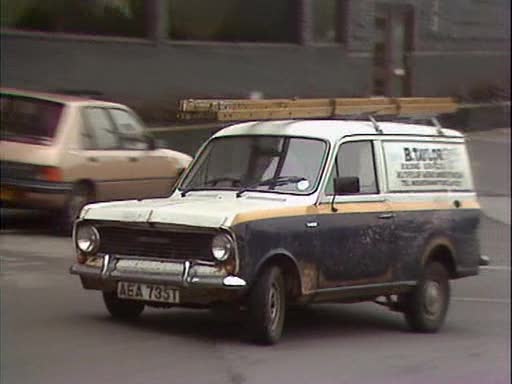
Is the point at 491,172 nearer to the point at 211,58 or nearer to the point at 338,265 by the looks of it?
the point at 211,58

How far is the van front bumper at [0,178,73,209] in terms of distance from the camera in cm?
821

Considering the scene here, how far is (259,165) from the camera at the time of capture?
30.5 ft

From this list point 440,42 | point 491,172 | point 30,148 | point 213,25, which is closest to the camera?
point 30,148

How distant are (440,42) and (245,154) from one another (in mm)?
7612

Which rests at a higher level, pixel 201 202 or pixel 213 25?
pixel 213 25

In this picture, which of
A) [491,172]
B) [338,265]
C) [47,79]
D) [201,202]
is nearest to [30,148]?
[201,202]

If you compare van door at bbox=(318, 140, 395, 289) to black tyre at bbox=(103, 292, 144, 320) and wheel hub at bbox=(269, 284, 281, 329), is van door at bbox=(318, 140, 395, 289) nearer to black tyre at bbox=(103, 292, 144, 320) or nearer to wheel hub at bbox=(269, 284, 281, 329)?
wheel hub at bbox=(269, 284, 281, 329)

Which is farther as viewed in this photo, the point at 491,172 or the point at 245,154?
the point at 491,172

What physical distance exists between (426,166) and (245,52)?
7811mm

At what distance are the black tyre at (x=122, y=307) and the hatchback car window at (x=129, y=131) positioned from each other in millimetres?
1084

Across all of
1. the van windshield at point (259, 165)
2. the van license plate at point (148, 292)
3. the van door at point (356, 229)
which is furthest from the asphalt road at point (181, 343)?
the van windshield at point (259, 165)

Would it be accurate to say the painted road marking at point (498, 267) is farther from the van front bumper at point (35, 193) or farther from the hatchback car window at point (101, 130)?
the van front bumper at point (35, 193)

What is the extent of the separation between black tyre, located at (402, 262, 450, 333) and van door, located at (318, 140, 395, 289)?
0.65m

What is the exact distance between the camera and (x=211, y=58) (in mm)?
17969
